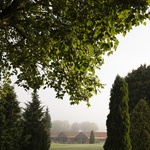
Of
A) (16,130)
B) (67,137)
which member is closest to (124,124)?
(16,130)

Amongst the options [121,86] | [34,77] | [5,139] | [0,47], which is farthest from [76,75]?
[5,139]

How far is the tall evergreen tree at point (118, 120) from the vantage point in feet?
77.8

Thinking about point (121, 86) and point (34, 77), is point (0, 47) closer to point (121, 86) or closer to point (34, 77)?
point (34, 77)

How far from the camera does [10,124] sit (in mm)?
36062

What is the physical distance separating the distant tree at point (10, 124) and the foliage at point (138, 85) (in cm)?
1907

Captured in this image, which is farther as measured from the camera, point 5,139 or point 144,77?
point 144,77

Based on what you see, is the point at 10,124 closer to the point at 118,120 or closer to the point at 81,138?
the point at 118,120

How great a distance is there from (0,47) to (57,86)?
10.2 ft

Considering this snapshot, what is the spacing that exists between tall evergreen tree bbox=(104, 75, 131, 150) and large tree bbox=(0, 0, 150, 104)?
13.2 metres

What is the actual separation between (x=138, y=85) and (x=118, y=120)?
2291 centimetres

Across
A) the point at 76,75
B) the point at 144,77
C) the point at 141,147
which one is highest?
the point at 144,77

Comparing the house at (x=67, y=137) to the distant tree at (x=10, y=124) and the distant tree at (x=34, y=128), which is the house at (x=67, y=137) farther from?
the distant tree at (x=10, y=124)

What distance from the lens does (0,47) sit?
40.1 feet

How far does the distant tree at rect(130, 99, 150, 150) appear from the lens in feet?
80.0
